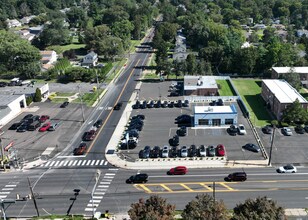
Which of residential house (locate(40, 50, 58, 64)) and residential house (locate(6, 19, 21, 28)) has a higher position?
residential house (locate(6, 19, 21, 28))

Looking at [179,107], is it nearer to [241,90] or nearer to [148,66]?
[241,90]

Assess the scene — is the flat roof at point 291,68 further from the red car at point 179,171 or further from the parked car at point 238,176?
the red car at point 179,171

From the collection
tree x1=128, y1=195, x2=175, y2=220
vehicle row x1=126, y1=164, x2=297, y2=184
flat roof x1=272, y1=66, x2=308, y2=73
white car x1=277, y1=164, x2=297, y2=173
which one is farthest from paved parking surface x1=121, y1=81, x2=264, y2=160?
tree x1=128, y1=195, x2=175, y2=220

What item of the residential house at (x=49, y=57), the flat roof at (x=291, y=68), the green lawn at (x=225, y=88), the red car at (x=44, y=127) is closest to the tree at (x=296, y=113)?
the green lawn at (x=225, y=88)

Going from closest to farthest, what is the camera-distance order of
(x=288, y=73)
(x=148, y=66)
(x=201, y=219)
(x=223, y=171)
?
1. (x=201, y=219)
2. (x=223, y=171)
3. (x=288, y=73)
4. (x=148, y=66)

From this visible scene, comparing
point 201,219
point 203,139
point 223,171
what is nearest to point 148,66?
point 203,139

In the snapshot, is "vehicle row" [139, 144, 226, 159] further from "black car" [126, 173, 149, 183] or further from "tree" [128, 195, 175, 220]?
"tree" [128, 195, 175, 220]

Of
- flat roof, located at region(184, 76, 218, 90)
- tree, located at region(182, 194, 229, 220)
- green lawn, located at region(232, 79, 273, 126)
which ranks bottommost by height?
green lawn, located at region(232, 79, 273, 126)
